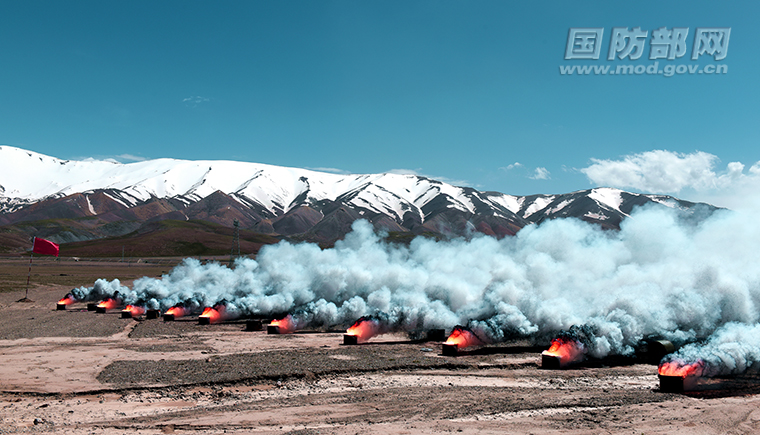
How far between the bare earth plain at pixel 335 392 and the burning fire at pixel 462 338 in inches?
40.2

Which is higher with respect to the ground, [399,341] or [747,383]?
[747,383]

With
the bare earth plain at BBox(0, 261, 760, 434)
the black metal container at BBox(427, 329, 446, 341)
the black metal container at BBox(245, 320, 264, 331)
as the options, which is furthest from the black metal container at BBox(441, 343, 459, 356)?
the black metal container at BBox(245, 320, 264, 331)

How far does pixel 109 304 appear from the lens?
66000 millimetres

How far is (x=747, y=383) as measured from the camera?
88.1 feet

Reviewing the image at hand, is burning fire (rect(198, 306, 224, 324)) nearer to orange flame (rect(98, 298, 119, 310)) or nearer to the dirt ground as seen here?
the dirt ground

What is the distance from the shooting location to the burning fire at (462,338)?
35812 mm

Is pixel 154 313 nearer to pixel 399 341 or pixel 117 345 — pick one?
pixel 117 345

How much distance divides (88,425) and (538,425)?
58.7 feet

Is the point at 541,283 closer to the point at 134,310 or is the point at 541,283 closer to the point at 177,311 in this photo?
the point at 177,311

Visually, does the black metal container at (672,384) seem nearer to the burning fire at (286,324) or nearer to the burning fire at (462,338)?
the burning fire at (462,338)

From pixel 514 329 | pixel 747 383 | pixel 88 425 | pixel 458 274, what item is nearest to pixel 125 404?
pixel 88 425

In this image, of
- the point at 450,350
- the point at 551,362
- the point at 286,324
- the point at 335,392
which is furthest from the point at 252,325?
the point at 551,362

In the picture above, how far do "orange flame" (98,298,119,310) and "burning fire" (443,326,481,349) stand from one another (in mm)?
49619

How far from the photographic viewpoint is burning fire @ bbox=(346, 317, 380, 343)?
41500mm
